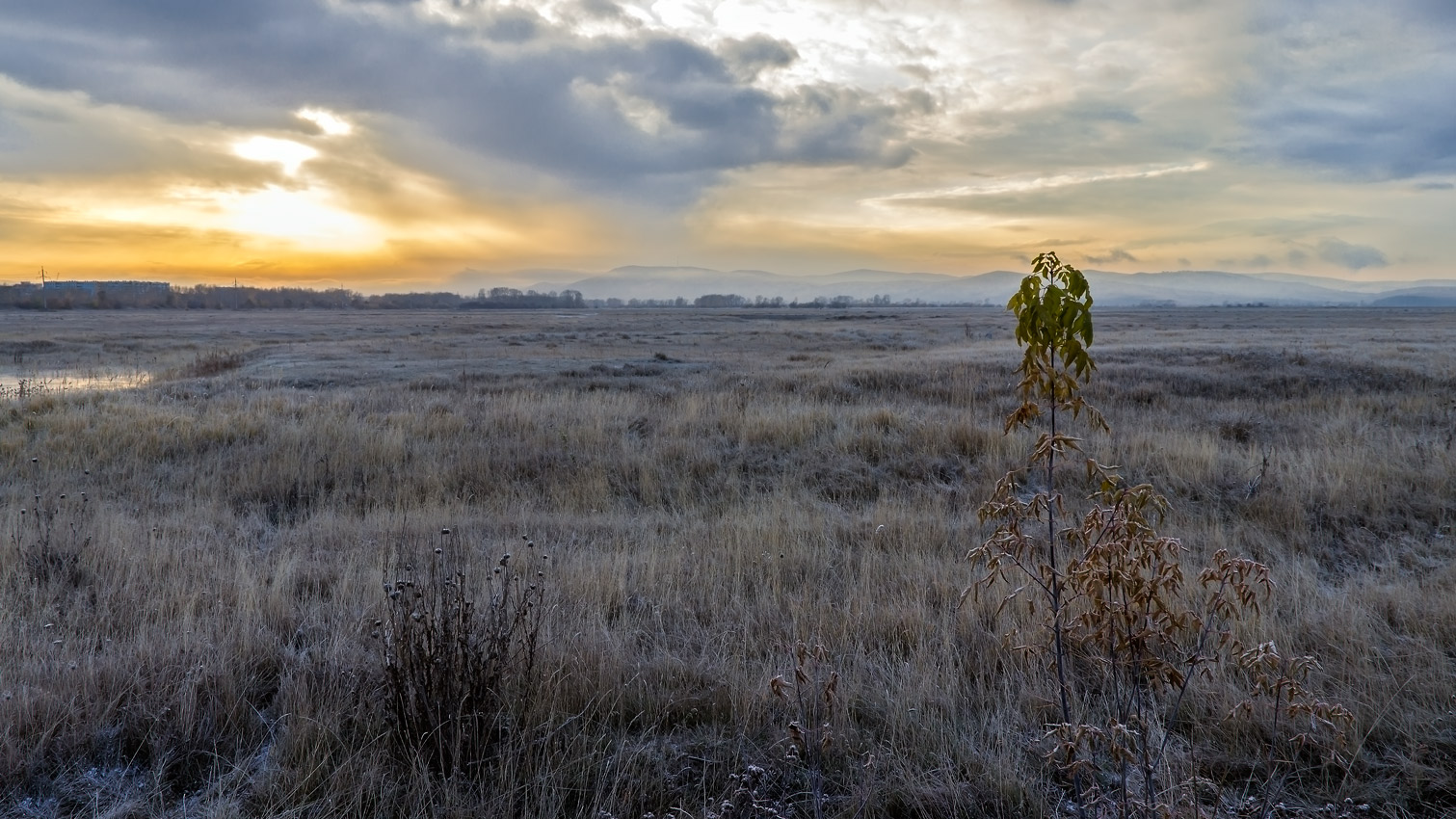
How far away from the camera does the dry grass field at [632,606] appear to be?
130 inches

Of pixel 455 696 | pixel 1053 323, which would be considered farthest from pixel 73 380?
pixel 1053 323

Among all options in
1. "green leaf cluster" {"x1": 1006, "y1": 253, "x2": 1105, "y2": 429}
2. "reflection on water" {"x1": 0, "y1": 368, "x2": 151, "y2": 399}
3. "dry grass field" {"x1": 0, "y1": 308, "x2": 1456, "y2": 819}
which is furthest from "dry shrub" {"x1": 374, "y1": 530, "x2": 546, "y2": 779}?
"reflection on water" {"x1": 0, "y1": 368, "x2": 151, "y2": 399}

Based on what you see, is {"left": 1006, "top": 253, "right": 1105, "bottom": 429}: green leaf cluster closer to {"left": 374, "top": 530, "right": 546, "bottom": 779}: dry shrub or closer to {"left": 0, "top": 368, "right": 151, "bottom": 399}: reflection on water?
{"left": 374, "top": 530, "right": 546, "bottom": 779}: dry shrub

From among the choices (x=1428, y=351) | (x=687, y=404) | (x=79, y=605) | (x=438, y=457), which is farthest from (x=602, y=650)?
(x=1428, y=351)

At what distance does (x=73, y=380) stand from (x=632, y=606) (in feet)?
85.6

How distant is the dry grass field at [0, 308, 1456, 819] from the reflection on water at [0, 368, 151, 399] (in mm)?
6245

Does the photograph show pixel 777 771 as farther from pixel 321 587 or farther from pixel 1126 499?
pixel 321 587

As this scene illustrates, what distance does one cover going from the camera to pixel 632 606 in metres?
5.51

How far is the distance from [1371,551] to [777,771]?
283 inches

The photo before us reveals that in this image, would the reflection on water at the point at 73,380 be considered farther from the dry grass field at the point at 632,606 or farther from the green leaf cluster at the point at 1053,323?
the green leaf cluster at the point at 1053,323

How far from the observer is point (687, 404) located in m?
14.6

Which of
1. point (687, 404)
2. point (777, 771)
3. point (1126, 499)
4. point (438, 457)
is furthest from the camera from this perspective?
point (687, 404)

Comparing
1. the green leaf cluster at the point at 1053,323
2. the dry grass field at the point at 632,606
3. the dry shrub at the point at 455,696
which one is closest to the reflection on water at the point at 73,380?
the dry grass field at the point at 632,606

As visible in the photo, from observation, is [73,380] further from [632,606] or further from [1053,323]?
[1053,323]
